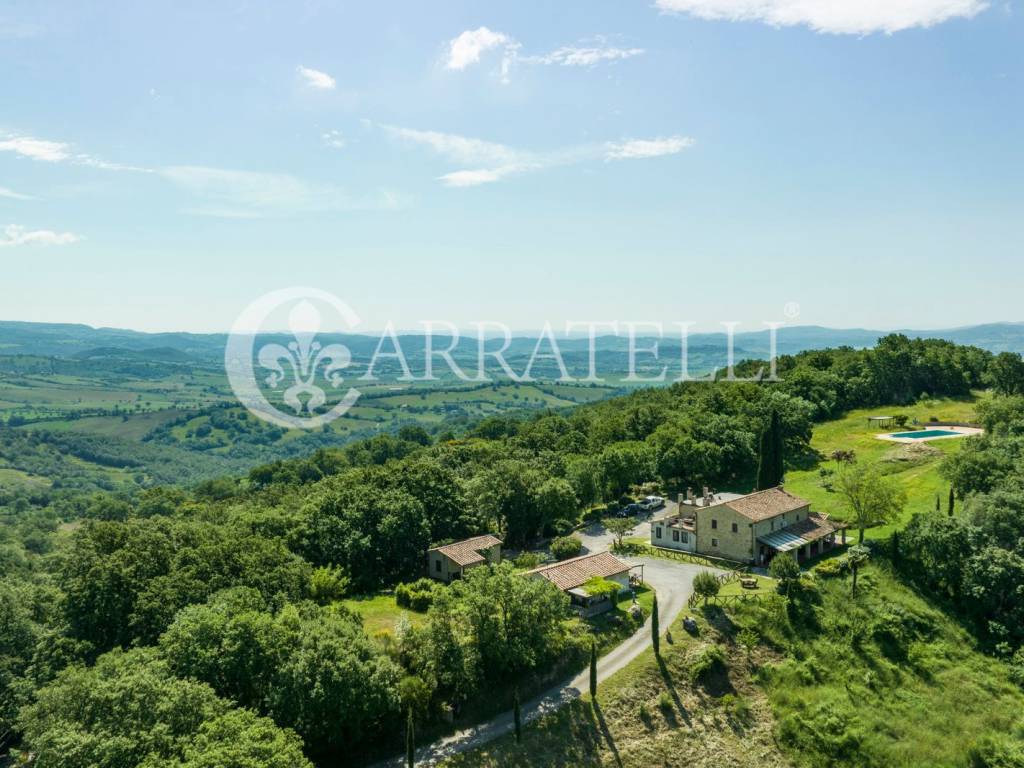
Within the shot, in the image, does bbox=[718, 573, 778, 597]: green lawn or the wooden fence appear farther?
bbox=[718, 573, 778, 597]: green lawn

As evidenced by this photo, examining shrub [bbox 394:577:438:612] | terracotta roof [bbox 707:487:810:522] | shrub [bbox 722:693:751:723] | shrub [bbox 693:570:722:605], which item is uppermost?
terracotta roof [bbox 707:487:810:522]

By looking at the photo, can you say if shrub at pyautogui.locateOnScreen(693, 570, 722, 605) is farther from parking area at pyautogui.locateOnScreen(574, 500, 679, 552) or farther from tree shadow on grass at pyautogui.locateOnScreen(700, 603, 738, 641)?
parking area at pyautogui.locateOnScreen(574, 500, 679, 552)

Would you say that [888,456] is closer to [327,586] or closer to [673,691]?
[673,691]

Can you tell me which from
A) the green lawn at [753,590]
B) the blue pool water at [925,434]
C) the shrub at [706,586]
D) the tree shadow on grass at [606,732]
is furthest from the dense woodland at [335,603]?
the green lawn at [753,590]

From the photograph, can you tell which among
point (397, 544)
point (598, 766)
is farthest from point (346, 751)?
point (397, 544)

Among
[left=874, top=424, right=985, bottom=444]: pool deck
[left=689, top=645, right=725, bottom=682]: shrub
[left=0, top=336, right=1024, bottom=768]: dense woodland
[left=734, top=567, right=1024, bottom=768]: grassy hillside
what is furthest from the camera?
[left=874, top=424, right=985, bottom=444]: pool deck

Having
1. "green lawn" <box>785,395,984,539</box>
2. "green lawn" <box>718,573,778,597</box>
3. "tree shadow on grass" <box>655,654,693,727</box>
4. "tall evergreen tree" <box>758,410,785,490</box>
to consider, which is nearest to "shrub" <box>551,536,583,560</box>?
"green lawn" <box>718,573,778,597</box>
